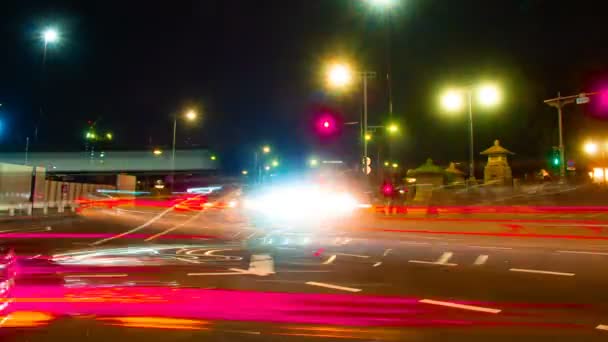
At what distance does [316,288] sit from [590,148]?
48230 mm

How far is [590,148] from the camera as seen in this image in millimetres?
47938

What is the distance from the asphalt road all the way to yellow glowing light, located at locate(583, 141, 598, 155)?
34.4 meters

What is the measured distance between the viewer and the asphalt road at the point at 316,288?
5801 millimetres

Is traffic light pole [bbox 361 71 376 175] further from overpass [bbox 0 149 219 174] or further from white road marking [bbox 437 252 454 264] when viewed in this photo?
overpass [bbox 0 149 219 174]

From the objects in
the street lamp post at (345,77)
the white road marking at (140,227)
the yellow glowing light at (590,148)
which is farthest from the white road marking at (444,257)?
the yellow glowing light at (590,148)

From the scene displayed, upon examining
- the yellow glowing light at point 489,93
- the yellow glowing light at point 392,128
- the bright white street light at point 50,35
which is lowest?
the yellow glowing light at point 392,128

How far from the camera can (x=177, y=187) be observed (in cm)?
7656

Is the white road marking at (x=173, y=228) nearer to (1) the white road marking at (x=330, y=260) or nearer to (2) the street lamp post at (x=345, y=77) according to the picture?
(1) the white road marking at (x=330, y=260)

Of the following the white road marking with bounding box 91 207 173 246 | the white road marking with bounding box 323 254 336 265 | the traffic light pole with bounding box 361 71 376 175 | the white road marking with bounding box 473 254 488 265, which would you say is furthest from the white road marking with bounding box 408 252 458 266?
the traffic light pole with bounding box 361 71 376 175

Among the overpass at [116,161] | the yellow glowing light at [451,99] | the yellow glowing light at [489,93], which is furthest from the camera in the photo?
the overpass at [116,161]

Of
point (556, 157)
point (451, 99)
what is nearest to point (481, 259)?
point (451, 99)

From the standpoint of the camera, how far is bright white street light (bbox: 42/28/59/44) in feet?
80.6

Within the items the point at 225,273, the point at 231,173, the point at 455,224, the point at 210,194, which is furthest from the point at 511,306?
the point at 231,173

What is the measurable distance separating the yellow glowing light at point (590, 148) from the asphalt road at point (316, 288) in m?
34.4
